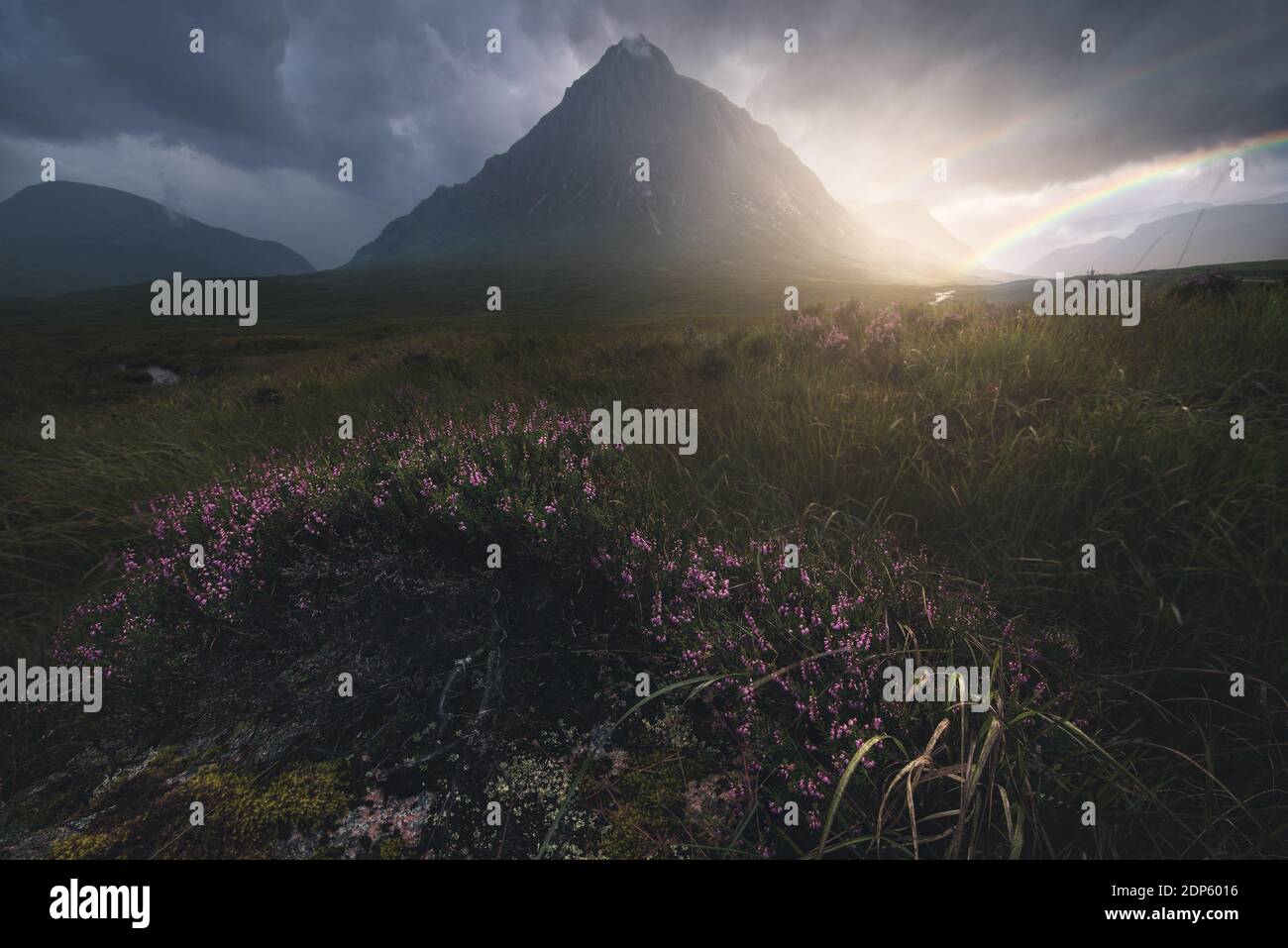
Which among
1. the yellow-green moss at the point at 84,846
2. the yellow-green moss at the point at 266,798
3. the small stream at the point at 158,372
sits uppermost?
the small stream at the point at 158,372

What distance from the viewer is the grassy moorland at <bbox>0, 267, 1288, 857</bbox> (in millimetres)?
1432

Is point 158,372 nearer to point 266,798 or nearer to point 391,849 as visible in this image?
point 266,798

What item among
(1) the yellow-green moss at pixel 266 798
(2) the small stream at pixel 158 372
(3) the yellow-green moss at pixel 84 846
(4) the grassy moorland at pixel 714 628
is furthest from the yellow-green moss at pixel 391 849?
(2) the small stream at pixel 158 372

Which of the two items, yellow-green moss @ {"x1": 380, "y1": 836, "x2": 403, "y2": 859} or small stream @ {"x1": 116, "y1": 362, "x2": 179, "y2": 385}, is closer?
yellow-green moss @ {"x1": 380, "y1": 836, "x2": 403, "y2": 859}

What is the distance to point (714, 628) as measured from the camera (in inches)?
73.5

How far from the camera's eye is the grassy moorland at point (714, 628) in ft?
4.70

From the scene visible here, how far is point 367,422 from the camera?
15.9 ft

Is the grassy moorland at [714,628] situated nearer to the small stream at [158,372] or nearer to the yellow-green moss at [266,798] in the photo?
the yellow-green moss at [266,798]

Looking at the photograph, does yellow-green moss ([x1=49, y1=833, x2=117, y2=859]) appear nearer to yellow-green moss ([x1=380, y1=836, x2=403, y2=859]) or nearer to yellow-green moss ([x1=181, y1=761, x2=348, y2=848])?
yellow-green moss ([x1=181, y1=761, x2=348, y2=848])

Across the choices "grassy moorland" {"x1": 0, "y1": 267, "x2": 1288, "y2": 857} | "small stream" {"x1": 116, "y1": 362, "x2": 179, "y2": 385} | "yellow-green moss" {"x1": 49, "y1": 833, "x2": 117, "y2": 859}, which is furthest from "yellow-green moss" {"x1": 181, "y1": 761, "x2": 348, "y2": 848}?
"small stream" {"x1": 116, "y1": 362, "x2": 179, "y2": 385}

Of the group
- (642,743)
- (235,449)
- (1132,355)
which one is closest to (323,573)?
(642,743)

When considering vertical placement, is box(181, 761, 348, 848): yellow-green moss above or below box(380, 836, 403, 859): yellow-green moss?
above

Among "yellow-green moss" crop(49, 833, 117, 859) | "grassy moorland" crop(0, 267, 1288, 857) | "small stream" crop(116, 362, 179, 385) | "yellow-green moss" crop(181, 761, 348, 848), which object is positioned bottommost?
"yellow-green moss" crop(49, 833, 117, 859)
